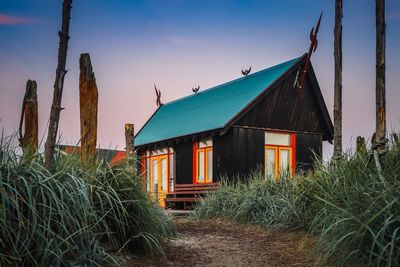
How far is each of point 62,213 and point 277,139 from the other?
1231 centimetres

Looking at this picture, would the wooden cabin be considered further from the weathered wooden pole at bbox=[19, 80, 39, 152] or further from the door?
the weathered wooden pole at bbox=[19, 80, 39, 152]

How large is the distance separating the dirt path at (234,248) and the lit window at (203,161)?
7168 mm

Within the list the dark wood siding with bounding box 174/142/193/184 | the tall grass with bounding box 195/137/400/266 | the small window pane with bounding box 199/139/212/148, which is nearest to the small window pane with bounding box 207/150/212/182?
the small window pane with bounding box 199/139/212/148

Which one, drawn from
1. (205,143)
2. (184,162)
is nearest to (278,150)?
(205,143)

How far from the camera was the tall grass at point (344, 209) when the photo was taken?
3662 millimetres

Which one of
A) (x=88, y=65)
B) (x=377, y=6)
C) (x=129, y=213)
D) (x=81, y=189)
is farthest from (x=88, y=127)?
(x=377, y=6)

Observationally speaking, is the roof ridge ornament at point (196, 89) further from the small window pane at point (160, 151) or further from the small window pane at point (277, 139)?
the small window pane at point (277, 139)

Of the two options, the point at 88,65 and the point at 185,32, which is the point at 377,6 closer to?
the point at 88,65

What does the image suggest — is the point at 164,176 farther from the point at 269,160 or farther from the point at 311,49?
the point at 311,49

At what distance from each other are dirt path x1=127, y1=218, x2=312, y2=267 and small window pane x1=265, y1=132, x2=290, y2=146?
7176 mm

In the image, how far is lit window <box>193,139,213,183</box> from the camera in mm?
15320

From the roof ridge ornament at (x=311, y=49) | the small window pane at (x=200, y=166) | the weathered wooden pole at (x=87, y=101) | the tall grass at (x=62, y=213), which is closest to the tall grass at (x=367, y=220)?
the tall grass at (x=62, y=213)

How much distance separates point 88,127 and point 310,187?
3.87 m

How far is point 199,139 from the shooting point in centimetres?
1583
